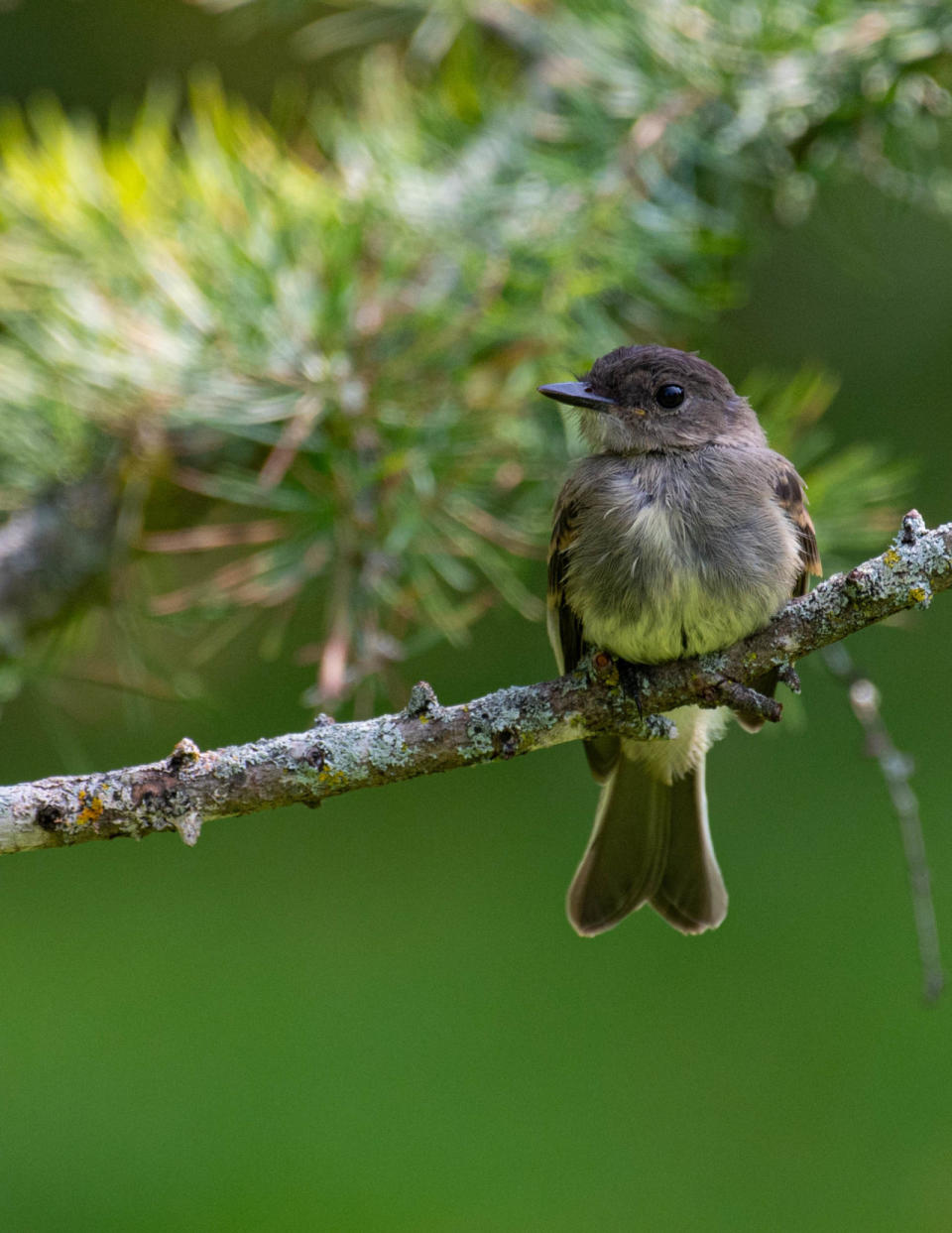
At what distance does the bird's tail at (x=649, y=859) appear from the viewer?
2.55 metres

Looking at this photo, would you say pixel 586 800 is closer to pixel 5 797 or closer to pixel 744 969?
pixel 744 969

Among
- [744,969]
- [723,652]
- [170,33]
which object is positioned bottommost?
[723,652]

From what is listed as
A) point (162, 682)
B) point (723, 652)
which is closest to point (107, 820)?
point (723, 652)

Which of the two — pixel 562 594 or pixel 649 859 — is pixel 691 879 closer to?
pixel 649 859

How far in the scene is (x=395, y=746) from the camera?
1.69m

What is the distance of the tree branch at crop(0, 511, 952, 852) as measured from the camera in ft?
5.30

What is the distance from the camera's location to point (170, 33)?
11.3 ft

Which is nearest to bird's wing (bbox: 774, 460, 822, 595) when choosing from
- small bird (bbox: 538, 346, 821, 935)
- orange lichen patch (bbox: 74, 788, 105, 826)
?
small bird (bbox: 538, 346, 821, 935)

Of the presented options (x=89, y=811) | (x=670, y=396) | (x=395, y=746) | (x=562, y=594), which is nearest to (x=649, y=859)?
(x=562, y=594)

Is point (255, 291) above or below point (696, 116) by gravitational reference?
below

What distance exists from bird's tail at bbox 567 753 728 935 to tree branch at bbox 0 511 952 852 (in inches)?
30.0

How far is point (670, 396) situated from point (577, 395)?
226mm

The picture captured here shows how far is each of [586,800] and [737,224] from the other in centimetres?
171

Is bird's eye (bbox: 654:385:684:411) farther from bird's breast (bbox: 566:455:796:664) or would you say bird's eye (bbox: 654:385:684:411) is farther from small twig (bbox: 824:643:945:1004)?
small twig (bbox: 824:643:945:1004)
